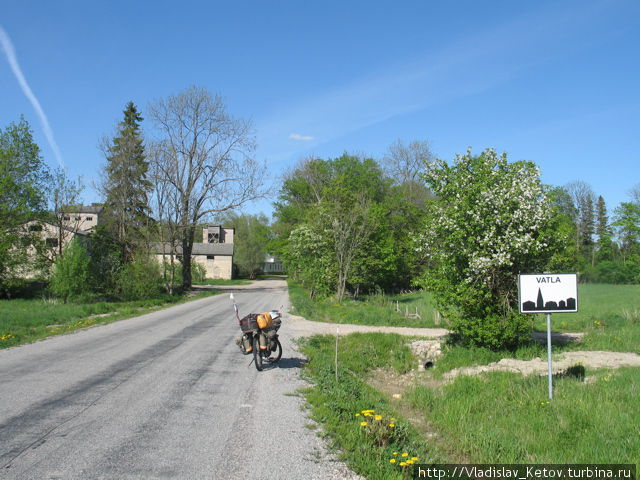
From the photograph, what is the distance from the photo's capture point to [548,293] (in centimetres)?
826

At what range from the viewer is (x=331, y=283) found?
3231cm

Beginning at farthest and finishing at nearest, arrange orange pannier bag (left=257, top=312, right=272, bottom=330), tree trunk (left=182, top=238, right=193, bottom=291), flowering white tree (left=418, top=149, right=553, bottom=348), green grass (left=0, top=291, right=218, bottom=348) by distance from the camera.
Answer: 1. tree trunk (left=182, top=238, right=193, bottom=291)
2. green grass (left=0, top=291, right=218, bottom=348)
3. flowering white tree (left=418, top=149, right=553, bottom=348)
4. orange pannier bag (left=257, top=312, right=272, bottom=330)

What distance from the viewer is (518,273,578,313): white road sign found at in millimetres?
8117

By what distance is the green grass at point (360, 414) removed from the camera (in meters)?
5.32

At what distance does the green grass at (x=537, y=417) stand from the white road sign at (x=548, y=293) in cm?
143

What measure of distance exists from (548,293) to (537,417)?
2353 millimetres

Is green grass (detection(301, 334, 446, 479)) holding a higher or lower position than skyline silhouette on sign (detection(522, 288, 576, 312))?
lower

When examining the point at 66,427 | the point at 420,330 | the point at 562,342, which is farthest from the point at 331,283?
the point at 66,427

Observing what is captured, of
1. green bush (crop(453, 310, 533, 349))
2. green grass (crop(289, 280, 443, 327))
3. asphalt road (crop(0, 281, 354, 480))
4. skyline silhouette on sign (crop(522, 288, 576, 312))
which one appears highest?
skyline silhouette on sign (crop(522, 288, 576, 312))

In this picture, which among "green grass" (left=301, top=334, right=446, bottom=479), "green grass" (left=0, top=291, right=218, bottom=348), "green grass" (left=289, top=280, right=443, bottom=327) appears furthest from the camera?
"green grass" (left=289, top=280, right=443, bottom=327)

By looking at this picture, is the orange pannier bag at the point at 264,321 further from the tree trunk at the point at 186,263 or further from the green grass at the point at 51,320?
the tree trunk at the point at 186,263

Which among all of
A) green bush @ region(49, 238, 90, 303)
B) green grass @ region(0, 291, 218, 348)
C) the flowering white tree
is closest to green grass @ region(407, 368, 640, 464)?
the flowering white tree

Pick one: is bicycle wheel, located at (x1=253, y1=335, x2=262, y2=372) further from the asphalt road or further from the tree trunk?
the tree trunk

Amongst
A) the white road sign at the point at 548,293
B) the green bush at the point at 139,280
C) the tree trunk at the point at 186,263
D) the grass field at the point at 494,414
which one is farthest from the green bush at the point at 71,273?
the white road sign at the point at 548,293
